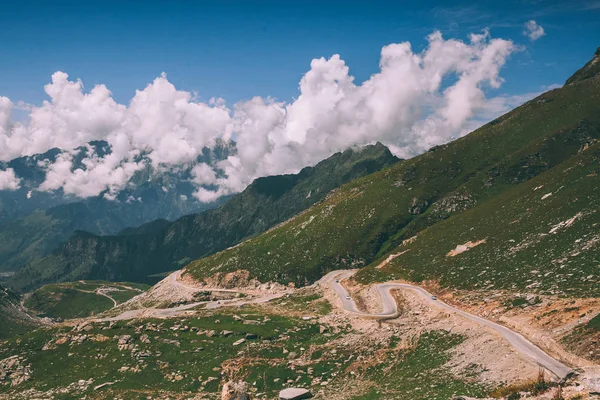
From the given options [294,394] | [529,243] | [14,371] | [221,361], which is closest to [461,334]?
[294,394]

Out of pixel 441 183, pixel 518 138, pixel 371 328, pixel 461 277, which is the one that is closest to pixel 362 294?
pixel 461 277

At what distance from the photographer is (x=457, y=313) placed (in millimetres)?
63219

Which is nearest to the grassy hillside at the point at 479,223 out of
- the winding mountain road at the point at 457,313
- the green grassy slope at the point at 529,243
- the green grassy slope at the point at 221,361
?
the green grassy slope at the point at 529,243

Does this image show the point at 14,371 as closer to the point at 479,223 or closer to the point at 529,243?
the point at 529,243

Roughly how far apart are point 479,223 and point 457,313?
186 ft

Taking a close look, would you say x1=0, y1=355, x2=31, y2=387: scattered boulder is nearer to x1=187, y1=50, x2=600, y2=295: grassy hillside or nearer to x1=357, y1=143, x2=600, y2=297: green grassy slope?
x1=357, y1=143, x2=600, y2=297: green grassy slope

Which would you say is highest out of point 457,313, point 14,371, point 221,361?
point 14,371

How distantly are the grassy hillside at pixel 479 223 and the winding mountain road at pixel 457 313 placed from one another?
739 centimetres

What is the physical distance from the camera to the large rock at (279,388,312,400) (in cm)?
4094

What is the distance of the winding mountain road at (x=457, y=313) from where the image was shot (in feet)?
123

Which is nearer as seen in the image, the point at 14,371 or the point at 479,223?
the point at 14,371

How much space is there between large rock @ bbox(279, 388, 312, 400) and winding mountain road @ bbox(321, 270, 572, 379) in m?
22.5

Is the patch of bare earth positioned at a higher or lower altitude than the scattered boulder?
lower

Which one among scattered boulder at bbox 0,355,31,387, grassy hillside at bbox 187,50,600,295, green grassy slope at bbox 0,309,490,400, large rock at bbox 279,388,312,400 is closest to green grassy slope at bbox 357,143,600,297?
grassy hillside at bbox 187,50,600,295
